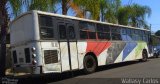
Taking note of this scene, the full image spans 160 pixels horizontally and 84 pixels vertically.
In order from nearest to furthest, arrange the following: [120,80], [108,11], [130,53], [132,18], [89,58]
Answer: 1. [120,80]
2. [89,58]
3. [130,53]
4. [108,11]
5. [132,18]

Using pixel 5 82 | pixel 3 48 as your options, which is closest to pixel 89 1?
pixel 3 48

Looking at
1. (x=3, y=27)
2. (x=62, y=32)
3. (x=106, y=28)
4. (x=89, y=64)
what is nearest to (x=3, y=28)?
(x=3, y=27)

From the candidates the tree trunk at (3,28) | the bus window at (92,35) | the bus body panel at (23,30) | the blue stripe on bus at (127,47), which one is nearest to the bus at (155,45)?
the blue stripe on bus at (127,47)

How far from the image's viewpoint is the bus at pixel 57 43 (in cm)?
1463

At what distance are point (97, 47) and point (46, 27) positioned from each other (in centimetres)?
440

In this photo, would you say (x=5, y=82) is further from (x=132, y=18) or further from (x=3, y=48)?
(x=132, y=18)

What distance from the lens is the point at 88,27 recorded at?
1814 cm

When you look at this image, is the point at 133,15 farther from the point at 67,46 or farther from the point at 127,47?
the point at 67,46

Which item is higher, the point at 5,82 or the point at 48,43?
the point at 48,43

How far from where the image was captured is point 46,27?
15.1 metres

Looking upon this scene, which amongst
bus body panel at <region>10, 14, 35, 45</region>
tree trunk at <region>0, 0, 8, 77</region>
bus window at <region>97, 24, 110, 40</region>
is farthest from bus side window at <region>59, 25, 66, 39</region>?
tree trunk at <region>0, 0, 8, 77</region>

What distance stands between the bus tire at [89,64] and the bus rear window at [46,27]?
2985 millimetres

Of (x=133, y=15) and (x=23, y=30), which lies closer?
(x=23, y=30)

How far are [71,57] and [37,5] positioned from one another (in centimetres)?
408
